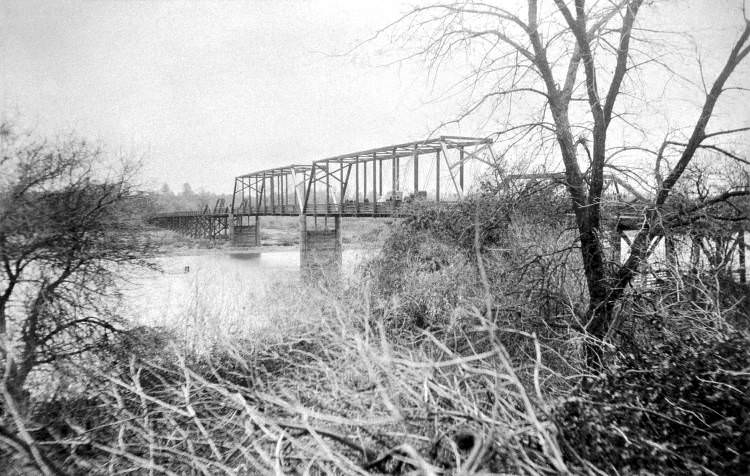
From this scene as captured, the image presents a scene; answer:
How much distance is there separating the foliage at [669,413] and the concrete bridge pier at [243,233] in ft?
130

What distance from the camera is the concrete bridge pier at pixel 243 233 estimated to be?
4041 centimetres

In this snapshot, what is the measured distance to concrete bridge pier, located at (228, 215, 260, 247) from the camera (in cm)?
4041

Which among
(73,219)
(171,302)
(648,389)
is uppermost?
(73,219)

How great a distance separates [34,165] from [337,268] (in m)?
9.56

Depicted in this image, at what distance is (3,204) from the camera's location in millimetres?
5695

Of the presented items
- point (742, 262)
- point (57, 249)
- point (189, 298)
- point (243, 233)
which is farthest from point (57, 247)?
point (243, 233)

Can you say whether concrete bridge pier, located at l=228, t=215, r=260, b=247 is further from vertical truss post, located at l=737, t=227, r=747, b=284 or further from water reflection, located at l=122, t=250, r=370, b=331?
vertical truss post, located at l=737, t=227, r=747, b=284

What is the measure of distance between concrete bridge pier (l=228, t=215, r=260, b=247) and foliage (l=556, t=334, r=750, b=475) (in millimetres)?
39587

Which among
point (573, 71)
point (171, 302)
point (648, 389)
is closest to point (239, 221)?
point (171, 302)

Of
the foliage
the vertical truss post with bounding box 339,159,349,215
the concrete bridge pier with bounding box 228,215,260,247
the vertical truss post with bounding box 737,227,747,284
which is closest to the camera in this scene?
the foliage

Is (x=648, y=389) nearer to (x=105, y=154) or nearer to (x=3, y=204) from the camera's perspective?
(x=3, y=204)

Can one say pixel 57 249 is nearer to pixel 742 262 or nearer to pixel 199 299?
pixel 199 299

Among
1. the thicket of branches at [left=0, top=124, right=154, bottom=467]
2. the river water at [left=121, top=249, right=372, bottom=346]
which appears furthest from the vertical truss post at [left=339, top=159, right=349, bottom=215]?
the thicket of branches at [left=0, top=124, right=154, bottom=467]

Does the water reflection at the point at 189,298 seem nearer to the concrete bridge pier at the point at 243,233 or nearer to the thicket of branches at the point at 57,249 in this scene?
the thicket of branches at the point at 57,249
